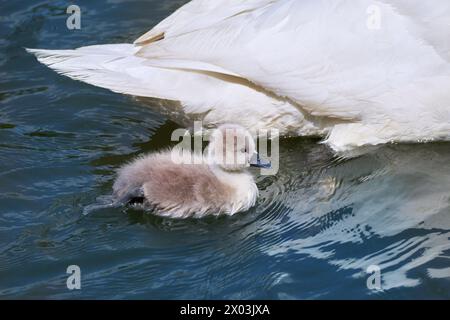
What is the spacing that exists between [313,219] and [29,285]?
1639mm

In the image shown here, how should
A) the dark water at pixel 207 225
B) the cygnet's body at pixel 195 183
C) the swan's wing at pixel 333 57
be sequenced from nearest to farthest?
the dark water at pixel 207 225 → the cygnet's body at pixel 195 183 → the swan's wing at pixel 333 57

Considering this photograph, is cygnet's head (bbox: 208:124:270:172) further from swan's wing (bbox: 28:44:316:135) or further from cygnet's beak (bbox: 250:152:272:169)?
swan's wing (bbox: 28:44:316:135)

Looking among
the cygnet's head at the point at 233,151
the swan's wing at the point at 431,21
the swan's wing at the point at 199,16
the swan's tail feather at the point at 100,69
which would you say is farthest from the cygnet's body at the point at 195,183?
the swan's wing at the point at 431,21

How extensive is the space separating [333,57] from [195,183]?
114cm

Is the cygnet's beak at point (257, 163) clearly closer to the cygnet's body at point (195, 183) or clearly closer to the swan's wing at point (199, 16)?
the cygnet's body at point (195, 183)

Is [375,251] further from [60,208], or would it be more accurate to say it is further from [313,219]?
[60,208]

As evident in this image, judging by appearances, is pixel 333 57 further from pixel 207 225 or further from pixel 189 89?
pixel 207 225

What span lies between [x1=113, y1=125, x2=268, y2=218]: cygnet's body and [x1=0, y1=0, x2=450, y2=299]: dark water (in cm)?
10

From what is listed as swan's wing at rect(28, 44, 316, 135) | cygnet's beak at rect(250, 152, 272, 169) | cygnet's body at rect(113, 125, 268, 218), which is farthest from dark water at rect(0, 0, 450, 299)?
swan's wing at rect(28, 44, 316, 135)

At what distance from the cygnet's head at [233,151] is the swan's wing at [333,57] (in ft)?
1.48

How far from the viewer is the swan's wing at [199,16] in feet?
21.2

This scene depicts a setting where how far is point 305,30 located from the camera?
6121mm

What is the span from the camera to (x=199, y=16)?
21.6 feet
